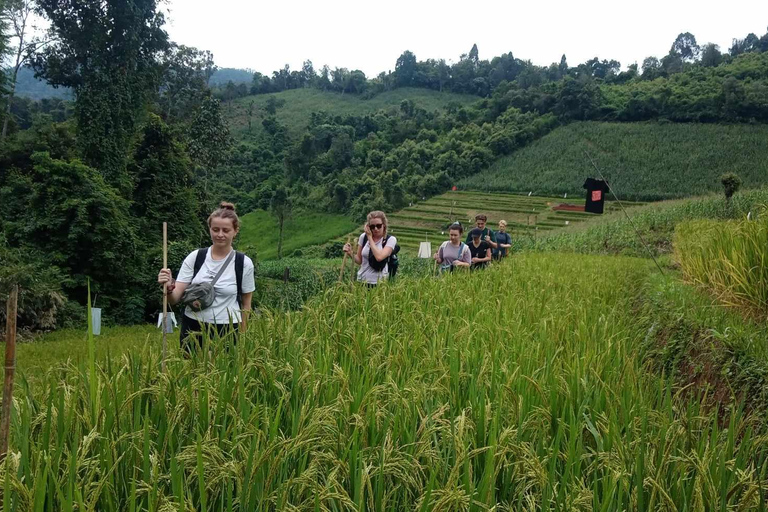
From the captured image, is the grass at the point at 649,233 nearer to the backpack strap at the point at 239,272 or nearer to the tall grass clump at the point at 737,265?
the tall grass clump at the point at 737,265

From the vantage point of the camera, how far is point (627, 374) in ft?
9.34

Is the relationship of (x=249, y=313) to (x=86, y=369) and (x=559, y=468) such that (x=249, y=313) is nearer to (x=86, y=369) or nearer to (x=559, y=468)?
(x=86, y=369)

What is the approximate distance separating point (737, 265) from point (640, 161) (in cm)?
5432

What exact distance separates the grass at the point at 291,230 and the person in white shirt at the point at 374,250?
154ft

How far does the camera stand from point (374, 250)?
5.71 m

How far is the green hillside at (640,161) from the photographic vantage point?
4894 centimetres

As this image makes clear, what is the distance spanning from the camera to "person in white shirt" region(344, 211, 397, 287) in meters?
5.72

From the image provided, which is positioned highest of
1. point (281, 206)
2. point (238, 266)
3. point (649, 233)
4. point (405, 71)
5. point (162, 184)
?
point (405, 71)

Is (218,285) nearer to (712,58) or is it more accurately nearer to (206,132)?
(206,132)

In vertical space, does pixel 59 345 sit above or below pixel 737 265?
below

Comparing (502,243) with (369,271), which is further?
(502,243)

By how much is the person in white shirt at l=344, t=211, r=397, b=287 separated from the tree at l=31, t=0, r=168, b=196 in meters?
22.5

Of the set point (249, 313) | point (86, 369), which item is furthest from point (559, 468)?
point (249, 313)

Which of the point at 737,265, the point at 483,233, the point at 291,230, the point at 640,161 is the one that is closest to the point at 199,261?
the point at 737,265
